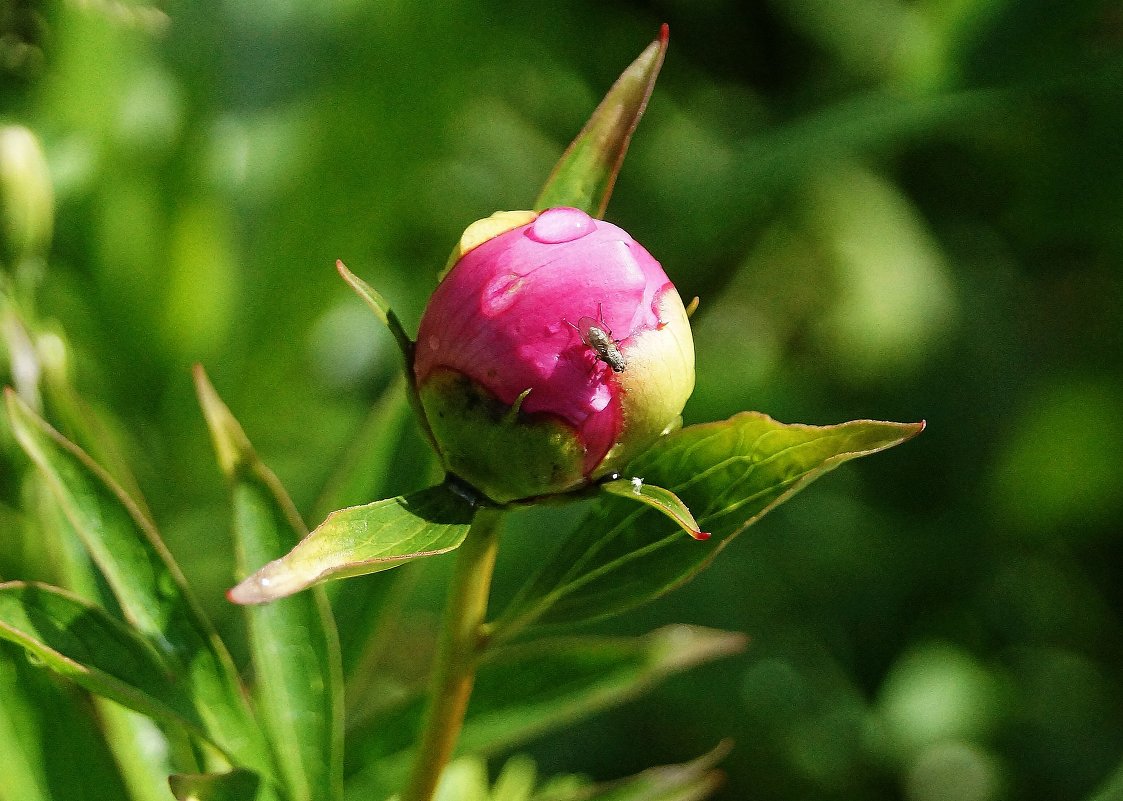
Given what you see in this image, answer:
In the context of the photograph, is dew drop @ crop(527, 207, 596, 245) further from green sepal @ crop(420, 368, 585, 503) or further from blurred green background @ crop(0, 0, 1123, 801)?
blurred green background @ crop(0, 0, 1123, 801)

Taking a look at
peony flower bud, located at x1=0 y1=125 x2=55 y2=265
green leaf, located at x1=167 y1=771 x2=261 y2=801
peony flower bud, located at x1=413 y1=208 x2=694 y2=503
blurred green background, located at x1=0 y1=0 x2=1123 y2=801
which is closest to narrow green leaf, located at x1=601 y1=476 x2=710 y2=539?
peony flower bud, located at x1=413 y1=208 x2=694 y2=503

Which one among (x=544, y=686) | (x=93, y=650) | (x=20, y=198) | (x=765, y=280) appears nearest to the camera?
(x=93, y=650)

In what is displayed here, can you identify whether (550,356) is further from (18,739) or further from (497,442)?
(18,739)

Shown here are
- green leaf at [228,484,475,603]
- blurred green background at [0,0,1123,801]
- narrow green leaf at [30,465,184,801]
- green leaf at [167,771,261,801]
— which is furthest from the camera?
blurred green background at [0,0,1123,801]

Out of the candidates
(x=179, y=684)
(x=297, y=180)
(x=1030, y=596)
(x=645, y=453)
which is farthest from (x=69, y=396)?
(x=1030, y=596)

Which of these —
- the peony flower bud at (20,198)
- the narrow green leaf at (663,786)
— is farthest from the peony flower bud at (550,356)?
the peony flower bud at (20,198)

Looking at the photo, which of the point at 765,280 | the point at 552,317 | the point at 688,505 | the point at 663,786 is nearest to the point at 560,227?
the point at 552,317

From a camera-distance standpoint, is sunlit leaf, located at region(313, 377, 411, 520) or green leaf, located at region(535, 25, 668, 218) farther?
sunlit leaf, located at region(313, 377, 411, 520)
